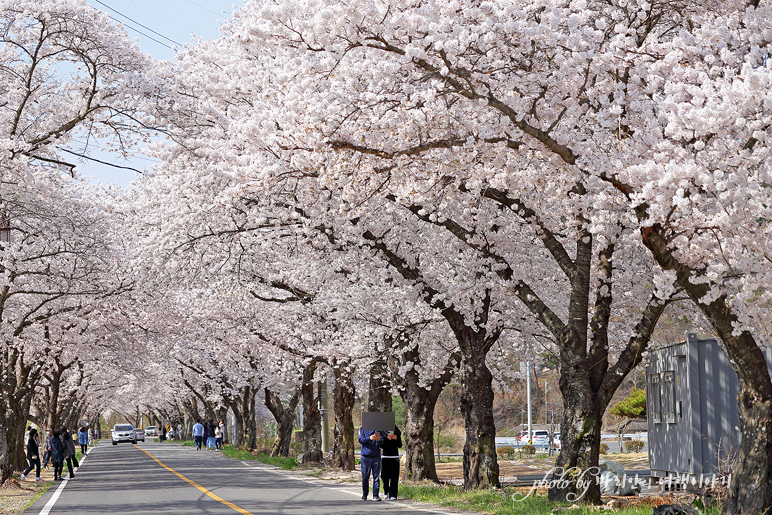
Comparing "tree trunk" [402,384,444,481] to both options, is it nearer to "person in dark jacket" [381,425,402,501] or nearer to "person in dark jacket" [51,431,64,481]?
"person in dark jacket" [381,425,402,501]

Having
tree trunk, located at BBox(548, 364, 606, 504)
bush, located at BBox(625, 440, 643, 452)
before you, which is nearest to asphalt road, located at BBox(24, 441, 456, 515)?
tree trunk, located at BBox(548, 364, 606, 504)

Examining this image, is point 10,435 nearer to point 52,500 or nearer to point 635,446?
point 52,500

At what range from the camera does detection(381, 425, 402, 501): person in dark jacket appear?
56.3 feet

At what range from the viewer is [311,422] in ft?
104

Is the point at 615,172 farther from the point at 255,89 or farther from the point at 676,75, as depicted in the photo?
the point at 255,89

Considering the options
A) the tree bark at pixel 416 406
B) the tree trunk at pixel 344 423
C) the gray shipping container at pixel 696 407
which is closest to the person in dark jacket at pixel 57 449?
the tree trunk at pixel 344 423

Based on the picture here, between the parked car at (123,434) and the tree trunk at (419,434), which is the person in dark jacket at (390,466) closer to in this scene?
the tree trunk at (419,434)

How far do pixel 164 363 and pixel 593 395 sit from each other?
4320 cm

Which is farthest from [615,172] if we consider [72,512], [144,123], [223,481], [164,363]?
[164,363]

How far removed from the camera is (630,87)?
11.4 m

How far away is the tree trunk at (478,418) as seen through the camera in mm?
17469

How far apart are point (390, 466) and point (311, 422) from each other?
1466 centimetres

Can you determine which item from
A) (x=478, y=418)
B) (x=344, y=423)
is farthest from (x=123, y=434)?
(x=478, y=418)

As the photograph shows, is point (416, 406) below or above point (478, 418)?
above
